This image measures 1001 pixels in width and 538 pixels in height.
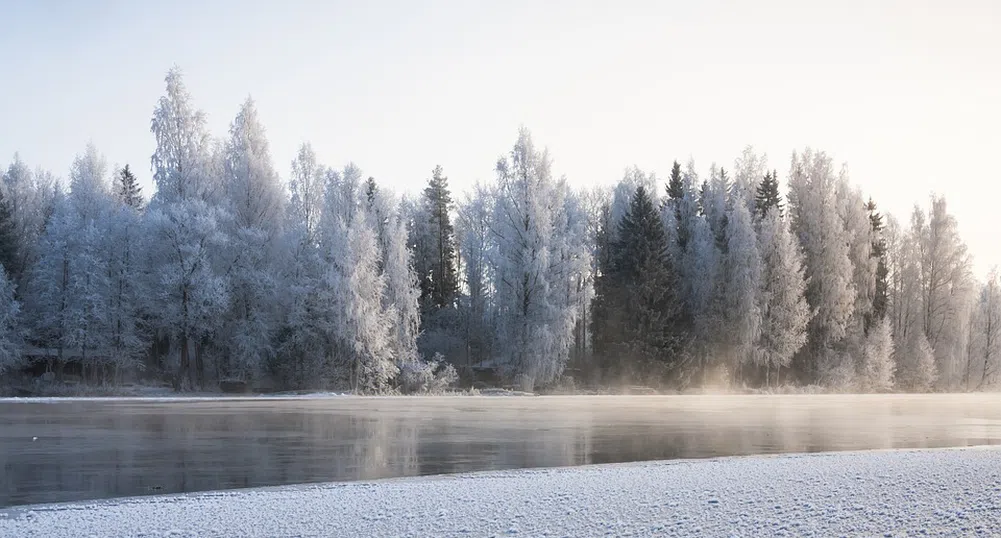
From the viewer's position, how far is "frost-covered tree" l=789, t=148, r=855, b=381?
212 feet

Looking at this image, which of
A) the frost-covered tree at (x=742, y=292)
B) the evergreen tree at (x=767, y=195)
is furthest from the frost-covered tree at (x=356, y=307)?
the evergreen tree at (x=767, y=195)

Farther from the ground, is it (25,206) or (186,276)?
(25,206)

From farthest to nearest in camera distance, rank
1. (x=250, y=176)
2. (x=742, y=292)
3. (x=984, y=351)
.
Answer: (x=984, y=351) < (x=742, y=292) < (x=250, y=176)

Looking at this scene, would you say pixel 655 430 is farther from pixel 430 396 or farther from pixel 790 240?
pixel 790 240

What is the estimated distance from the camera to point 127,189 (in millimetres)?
66500

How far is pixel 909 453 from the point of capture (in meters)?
18.3

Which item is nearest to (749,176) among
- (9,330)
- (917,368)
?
(917,368)

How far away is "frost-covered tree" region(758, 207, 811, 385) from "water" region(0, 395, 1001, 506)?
77.8ft

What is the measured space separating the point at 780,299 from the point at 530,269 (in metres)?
19.2

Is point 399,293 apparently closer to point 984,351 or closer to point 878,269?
point 878,269

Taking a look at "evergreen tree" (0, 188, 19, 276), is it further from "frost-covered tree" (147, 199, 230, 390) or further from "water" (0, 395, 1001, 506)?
"water" (0, 395, 1001, 506)

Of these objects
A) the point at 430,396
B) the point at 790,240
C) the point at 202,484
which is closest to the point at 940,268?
the point at 790,240

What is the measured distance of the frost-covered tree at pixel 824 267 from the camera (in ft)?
212

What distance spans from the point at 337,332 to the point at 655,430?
28295 millimetres
